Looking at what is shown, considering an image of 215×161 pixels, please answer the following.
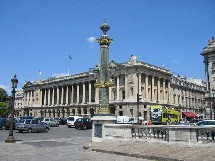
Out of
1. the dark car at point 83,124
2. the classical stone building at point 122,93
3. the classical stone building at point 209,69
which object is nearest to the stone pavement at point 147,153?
the dark car at point 83,124

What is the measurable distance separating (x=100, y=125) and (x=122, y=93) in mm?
65058

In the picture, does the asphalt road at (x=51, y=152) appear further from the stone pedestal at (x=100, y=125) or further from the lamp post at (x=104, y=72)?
the lamp post at (x=104, y=72)

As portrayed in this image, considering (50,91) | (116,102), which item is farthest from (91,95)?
(50,91)

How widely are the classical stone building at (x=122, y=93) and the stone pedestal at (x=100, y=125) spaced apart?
47.6 m

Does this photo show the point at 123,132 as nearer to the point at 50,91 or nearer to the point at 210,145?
the point at 210,145

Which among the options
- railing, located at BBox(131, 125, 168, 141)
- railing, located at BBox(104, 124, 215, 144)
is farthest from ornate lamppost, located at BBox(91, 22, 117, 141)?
railing, located at BBox(131, 125, 168, 141)

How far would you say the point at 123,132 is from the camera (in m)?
16.9

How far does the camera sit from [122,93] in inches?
3282

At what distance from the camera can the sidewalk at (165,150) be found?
10547 mm

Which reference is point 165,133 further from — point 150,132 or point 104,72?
point 104,72

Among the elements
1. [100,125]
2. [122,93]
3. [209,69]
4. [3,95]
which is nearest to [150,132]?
[100,125]

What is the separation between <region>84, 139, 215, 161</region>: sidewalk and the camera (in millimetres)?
10547

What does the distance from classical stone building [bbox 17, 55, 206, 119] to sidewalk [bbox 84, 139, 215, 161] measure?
51.9m

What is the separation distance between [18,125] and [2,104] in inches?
2964
